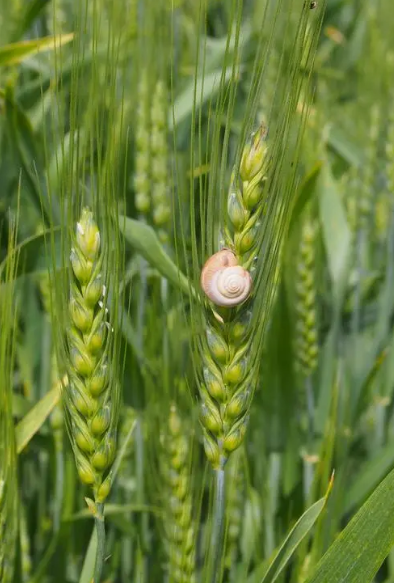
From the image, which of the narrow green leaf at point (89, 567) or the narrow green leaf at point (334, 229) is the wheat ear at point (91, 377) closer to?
the narrow green leaf at point (89, 567)

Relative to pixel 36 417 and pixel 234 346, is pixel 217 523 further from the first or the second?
pixel 36 417

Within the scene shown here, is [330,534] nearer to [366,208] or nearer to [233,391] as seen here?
[233,391]

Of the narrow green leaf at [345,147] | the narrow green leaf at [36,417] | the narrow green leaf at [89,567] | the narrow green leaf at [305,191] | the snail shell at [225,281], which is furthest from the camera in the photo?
the narrow green leaf at [345,147]

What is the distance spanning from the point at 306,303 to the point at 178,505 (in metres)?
0.36

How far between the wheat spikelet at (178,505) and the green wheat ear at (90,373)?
18 cm

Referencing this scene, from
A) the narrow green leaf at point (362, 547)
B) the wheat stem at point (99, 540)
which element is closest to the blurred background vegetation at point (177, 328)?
the narrow green leaf at point (362, 547)

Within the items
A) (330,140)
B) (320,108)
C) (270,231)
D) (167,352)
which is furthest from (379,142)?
(270,231)

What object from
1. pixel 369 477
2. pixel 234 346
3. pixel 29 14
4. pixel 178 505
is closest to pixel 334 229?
pixel 369 477

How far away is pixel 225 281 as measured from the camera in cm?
48

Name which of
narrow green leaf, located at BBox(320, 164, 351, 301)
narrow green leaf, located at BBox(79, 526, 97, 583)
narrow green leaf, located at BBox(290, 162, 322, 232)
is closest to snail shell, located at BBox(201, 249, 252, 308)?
narrow green leaf, located at BBox(79, 526, 97, 583)

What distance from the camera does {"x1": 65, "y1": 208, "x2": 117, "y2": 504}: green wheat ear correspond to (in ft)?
1.62

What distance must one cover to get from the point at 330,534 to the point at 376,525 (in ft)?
1.03

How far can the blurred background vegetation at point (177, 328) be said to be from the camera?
552 mm

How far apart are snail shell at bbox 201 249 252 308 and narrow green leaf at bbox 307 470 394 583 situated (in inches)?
5.4
